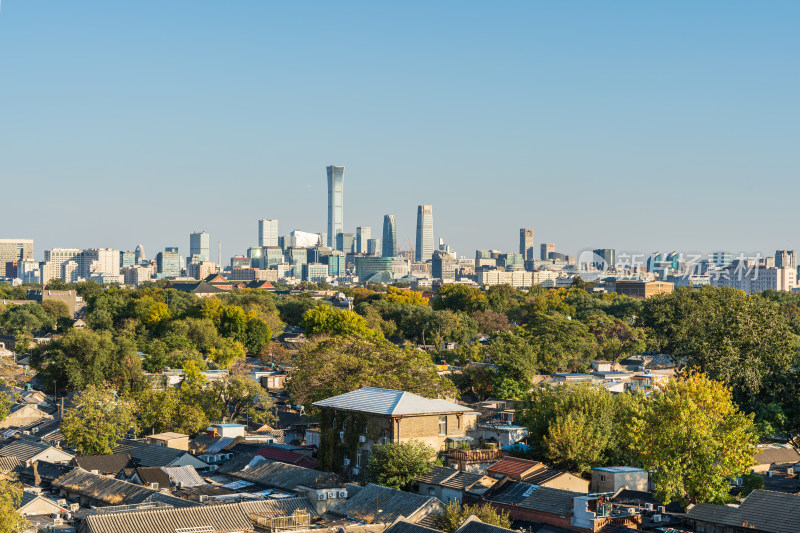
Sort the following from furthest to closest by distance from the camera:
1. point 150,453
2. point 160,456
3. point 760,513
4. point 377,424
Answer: point 150,453
point 160,456
point 377,424
point 760,513

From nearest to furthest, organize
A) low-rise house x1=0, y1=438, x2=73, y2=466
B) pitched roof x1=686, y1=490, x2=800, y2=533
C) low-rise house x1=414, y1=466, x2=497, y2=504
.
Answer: pitched roof x1=686, y1=490, x2=800, y2=533, low-rise house x1=414, y1=466, x2=497, y2=504, low-rise house x1=0, y1=438, x2=73, y2=466

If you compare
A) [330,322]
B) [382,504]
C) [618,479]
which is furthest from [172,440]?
[330,322]

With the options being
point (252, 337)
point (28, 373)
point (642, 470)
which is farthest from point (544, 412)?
point (252, 337)

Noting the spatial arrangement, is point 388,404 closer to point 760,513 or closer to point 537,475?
point 537,475

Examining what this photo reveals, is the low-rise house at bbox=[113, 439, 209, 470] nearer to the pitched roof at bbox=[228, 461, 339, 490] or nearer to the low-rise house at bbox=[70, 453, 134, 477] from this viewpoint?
the low-rise house at bbox=[70, 453, 134, 477]

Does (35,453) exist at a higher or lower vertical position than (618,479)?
lower

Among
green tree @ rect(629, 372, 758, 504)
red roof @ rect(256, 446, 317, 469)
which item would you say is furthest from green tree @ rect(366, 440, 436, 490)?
green tree @ rect(629, 372, 758, 504)

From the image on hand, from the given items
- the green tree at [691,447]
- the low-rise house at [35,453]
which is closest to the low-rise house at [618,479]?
the green tree at [691,447]
